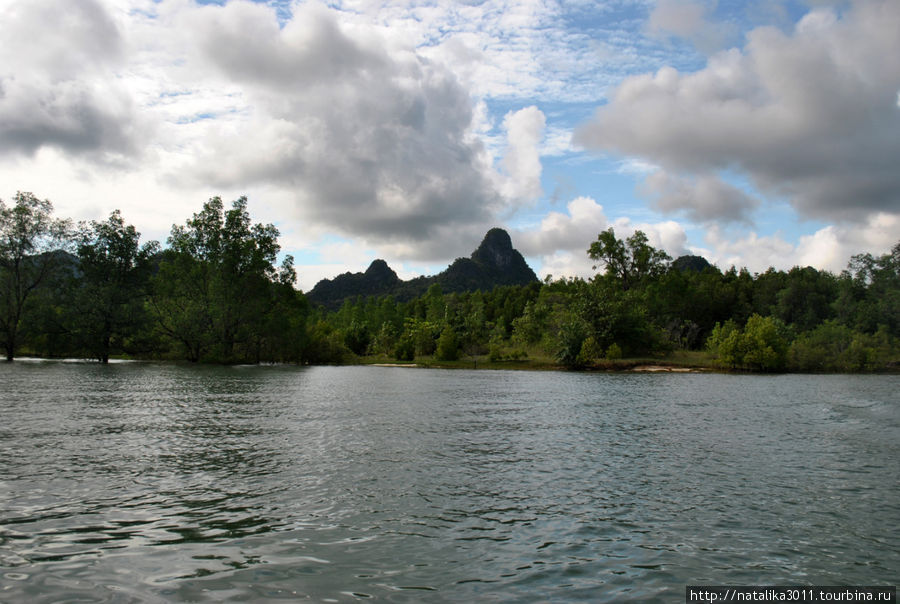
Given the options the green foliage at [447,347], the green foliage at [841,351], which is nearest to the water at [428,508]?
the green foliage at [841,351]

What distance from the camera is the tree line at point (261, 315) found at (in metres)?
84.7

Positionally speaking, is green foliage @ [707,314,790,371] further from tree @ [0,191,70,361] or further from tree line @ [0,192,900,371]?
tree @ [0,191,70,361]

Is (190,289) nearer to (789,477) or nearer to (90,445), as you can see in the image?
(90,445)

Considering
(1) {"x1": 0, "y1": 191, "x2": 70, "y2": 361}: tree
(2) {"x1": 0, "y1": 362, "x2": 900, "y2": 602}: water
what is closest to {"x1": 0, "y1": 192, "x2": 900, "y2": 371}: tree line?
(1) {"x1": 0, "y1": 191, "x2": 70, "y2": 361}: tree

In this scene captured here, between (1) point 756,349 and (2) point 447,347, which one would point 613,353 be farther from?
(2) point 447,347

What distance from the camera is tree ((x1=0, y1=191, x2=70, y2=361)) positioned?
3157 inches

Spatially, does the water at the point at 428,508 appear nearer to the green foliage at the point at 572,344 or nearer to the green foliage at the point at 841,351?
the green foliage at the point at 572,344

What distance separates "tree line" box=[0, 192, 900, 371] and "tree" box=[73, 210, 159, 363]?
178 millimetres

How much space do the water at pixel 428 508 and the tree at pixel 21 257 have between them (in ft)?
228

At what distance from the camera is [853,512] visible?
12.9m

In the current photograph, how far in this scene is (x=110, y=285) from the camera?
90000 mm

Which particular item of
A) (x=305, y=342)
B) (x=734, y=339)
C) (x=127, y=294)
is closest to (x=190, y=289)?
(x=127, y=294)

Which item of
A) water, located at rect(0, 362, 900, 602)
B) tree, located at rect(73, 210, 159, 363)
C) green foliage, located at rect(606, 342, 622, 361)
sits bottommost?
water, located at rect(0, 362, 900, 602)

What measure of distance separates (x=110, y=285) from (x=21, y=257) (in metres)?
12.3
